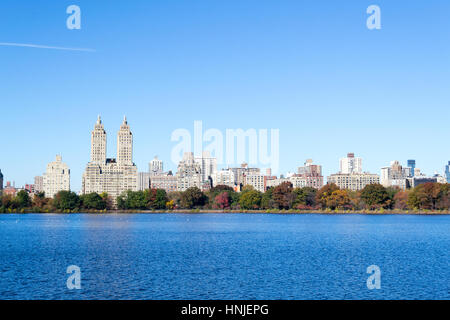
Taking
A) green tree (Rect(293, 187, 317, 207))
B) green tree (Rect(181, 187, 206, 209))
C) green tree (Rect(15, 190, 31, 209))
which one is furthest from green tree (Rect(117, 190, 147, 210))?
green tree (Rect(293, 187, 317, 207))

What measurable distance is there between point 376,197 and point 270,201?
2795 cm

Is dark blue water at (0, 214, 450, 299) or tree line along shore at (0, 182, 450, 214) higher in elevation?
tree line along shore at (0, 182, 450, 214)

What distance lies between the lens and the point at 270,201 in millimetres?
143500

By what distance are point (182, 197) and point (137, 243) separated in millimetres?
98198

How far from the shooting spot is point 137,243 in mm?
53375

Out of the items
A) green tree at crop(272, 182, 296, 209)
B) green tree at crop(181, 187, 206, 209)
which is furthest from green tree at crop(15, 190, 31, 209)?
green tree at crop(272, 182, 296, 209)

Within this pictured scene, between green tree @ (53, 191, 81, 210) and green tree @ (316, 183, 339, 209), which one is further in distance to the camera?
green tree @ (53, 191, 81, 210)

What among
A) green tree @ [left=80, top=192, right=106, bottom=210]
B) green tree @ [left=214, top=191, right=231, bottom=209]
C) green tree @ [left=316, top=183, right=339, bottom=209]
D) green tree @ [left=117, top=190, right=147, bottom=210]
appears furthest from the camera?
green tree @ [left=117, top=190, right=147, bottom=210]

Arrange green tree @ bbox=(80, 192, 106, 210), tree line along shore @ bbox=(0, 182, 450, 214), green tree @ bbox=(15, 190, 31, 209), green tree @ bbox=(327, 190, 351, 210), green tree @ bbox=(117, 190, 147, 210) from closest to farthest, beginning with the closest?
tree line along shore @ bbox=(0, 182, 450, 214) < green tree @ bbox=(327, 190, 351, 210) < green tree @ bbox=(80, 192, 106, 210) < green tree @ bbox=(15, 190, 31, 209) < green tree @ bbox=(117, 190, 147, 210)

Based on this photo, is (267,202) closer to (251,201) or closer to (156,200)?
(251,201)

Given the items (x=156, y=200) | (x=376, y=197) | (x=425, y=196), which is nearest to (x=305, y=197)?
(x=376, y=197)

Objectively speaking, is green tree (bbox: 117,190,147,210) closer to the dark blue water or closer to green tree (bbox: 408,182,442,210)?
green tree (bbox: 408,182,442,210)

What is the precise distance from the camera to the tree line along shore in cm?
12562
